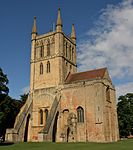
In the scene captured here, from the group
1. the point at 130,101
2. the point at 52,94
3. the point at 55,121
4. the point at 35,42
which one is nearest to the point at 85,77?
the point at 52,94

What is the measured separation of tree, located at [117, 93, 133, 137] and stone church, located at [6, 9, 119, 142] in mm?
19137

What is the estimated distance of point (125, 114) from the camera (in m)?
64.1

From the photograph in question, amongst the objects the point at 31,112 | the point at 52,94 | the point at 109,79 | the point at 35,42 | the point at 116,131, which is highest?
the point at 35,42

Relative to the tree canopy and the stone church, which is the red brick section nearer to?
the stone church

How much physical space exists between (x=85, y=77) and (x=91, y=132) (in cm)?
1083

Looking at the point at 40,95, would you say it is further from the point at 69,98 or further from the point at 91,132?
the point at 91,132

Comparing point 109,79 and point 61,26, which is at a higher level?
point 61,26

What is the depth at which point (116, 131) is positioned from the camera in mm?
43406

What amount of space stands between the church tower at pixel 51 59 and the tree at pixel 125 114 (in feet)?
73.3

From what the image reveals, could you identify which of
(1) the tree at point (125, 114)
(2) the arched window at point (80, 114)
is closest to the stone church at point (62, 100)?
(2) the arched window at point (80, 114)

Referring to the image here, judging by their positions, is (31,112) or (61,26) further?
(61,26)

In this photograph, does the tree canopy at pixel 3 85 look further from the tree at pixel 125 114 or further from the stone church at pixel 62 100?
the tree at pixel 125 114

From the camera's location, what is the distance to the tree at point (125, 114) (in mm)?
62562

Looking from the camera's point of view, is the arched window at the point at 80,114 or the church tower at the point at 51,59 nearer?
the arched window at the point at 80,114
